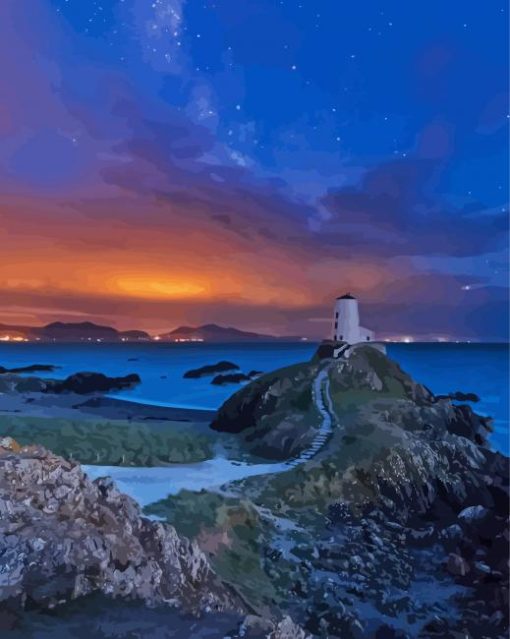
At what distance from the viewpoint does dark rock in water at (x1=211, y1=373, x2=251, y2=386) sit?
373cm

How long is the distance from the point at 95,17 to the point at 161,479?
9.57ft

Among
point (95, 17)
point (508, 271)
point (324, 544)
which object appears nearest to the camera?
point (324, 544)

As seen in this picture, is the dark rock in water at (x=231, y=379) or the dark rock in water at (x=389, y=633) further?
the dark rock in water at (x=231, y=379)

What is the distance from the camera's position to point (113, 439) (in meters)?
3.47

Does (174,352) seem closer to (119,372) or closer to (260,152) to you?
(119,372)

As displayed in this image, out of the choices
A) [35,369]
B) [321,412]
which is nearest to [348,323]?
[321,412]

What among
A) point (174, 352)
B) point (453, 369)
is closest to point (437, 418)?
point (453, 369)

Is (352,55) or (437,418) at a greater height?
(352,55)

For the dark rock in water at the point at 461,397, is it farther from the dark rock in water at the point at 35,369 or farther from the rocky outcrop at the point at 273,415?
the dark rock in water at the point at 35,369

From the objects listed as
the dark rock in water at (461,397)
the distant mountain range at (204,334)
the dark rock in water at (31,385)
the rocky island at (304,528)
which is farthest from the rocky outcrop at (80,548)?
the dark rock in water at (461,397)

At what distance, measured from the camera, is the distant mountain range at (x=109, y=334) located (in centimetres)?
345

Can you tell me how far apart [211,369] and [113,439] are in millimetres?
776

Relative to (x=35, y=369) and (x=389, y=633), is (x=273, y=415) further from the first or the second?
(x=35, y=369)

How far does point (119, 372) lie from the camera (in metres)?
3.60
